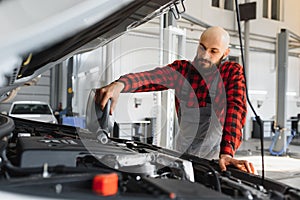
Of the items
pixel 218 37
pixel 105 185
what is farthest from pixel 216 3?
pixel 105 185

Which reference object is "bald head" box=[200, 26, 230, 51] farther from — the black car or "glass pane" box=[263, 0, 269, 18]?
"glass pane" box=[263, 0, 269, 18]

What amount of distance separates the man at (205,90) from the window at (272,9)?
867 cm

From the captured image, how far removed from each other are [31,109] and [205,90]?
6.09 metres

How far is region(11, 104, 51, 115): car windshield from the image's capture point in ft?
23.8

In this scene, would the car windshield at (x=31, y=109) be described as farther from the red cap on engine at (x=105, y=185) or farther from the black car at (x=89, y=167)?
the red cap on engine at (x=105, y=185)

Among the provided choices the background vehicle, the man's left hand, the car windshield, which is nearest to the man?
the man's left hand

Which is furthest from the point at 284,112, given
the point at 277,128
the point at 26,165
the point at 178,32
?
the point at 26,165

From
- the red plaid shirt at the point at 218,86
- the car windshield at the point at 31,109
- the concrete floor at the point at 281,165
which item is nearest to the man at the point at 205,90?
the red plaid shirt at the point at 218,86

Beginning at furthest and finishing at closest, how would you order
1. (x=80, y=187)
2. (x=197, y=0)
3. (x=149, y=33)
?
(x=197, y=0) < (x=149, y=33) < (x=80, y=187)

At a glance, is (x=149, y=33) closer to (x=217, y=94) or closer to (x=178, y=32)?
(x=178, y=32)

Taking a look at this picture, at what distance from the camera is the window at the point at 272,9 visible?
32.2ft

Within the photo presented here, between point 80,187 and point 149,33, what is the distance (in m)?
5.86

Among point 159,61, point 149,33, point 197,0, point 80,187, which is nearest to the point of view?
point 80,187

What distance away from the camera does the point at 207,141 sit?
1804 mm
